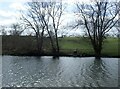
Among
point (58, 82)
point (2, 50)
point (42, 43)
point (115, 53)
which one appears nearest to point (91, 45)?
point (115, 53)

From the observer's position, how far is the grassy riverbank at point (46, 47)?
170 feet

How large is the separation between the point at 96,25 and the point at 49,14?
9.53 m

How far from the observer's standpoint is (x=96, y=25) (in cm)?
4934

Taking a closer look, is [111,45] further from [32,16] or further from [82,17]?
[32,16]

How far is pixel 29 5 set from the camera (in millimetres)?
53719

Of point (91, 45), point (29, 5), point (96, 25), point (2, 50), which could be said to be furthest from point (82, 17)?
point (2, 50)

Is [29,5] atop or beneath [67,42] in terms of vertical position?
atop

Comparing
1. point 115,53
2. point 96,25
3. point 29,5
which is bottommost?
point 115,53

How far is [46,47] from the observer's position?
5469 centimetres

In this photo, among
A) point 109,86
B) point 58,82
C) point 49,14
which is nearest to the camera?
point 109,86

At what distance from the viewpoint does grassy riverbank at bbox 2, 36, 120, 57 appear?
170 ft

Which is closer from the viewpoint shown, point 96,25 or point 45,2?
point 96,25

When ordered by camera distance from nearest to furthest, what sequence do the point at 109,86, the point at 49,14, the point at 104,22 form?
the point at 109,86 → the point at 104,22 → the point at 49,14

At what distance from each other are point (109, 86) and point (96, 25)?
102ft
